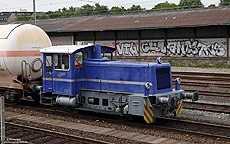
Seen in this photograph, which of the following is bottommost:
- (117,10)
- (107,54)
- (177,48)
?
(107,54)

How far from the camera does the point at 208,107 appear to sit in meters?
13.1

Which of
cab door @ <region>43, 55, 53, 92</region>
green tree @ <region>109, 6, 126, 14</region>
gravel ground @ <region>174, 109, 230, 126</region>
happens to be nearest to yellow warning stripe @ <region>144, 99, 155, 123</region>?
gravel ground @ <region>174, 109, 230, 126</region>

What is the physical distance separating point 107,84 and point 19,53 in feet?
14.6

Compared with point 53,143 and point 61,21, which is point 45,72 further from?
point 61,21

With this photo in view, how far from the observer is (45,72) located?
40.0ft

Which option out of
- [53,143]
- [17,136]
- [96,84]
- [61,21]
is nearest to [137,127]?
[96,84]

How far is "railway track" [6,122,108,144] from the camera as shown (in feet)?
28.6

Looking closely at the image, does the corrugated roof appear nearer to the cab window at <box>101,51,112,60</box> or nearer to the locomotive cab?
the cab window at <box>101,51,112,60</box>

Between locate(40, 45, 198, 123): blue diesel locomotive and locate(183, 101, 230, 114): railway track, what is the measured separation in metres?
2.00

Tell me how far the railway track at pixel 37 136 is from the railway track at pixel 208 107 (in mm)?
5735

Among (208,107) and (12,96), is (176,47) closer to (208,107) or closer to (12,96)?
(208,107)

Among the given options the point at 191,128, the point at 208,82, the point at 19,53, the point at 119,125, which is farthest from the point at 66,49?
the point at 208,82

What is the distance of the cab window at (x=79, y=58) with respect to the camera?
36.9 ft

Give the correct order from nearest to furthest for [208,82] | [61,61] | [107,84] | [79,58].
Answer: [107,84]
[79,58]
[61,61]
[208,82]
